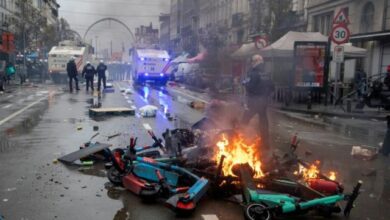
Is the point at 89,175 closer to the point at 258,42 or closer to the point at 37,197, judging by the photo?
the point at 37,197

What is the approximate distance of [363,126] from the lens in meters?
12.9

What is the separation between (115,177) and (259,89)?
152 inches

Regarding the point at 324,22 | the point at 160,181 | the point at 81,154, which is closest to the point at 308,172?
the point at 160,181

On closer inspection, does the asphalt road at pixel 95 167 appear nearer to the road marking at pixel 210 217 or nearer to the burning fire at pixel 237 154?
the road marking at pixel 210 217

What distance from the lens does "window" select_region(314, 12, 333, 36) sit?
28.1 metres

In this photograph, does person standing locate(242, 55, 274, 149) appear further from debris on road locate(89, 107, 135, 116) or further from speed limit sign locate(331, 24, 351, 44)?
speed limit sign locate(331, 24, 351, 44)

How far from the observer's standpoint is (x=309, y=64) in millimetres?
17734

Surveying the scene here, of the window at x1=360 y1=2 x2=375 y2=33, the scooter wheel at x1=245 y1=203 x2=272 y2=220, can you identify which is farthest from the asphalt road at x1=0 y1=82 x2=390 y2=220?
the window at x1=360 y1=2 x2=375 y2=33

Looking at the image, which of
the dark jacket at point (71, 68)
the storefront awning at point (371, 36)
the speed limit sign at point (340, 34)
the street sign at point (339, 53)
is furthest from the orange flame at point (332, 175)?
the dark jacket at point (71, 68)

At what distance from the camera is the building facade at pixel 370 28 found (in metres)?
21.7

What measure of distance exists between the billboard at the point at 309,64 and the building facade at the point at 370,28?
4.63m

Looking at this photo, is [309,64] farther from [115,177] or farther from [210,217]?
[210,217]

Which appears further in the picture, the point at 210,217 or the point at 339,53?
the point at 339,53

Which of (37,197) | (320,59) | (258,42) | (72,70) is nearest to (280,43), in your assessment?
(258,42)
